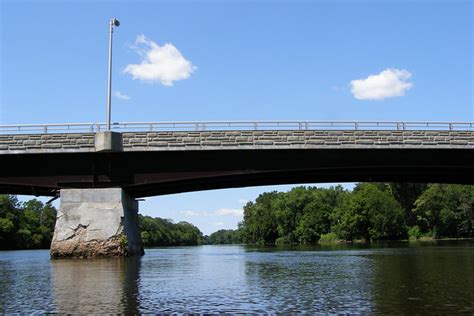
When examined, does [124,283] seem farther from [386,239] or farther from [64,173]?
[386,239]

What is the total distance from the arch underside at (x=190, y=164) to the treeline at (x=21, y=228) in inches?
3039

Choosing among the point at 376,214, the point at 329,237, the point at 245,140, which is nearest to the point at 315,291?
the point at 245,140

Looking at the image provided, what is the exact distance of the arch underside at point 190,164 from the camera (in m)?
44.4

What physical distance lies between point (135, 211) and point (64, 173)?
7736 millimetres

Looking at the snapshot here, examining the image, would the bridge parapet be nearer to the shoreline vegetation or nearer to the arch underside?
the arch underside

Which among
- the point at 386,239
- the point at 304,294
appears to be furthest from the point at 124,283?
the point at 386,239

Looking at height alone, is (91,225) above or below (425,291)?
above

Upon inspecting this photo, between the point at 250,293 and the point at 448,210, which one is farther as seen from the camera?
the point at 448,210

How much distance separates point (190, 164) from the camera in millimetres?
44750

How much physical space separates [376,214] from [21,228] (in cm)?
8804

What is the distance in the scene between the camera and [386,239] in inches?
4845

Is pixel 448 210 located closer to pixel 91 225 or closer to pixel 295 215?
pixel 295 215

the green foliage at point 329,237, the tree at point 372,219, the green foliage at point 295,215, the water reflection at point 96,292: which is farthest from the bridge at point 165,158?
the green foliage at point 295,215

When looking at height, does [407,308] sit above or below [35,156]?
below
